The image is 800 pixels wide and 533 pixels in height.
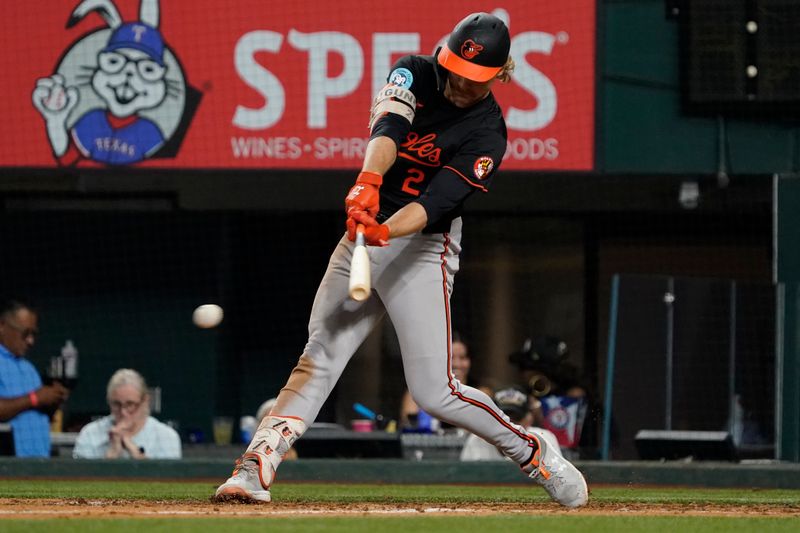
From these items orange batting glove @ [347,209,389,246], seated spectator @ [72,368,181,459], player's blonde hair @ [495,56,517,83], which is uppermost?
player's blonde hair @ [495,56,517,83]

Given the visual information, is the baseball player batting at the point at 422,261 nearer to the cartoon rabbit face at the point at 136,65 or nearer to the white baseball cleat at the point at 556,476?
the white baseball cleat at the point at 556,476

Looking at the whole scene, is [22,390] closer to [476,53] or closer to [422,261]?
[422,261]

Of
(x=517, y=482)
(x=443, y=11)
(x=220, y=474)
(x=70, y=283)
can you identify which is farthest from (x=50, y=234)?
(x=517, y=482)

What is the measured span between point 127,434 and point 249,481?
3762 mm

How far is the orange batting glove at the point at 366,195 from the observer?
4.71 metres

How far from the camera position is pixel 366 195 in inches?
186

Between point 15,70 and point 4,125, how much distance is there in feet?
1.32

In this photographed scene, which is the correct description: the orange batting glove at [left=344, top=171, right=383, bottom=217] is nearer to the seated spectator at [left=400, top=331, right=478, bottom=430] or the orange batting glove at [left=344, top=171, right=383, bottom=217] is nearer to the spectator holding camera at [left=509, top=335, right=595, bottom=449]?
the seated spectator at [left=400, top=331, right=478, bottom=430]

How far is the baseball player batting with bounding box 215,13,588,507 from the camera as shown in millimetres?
4930

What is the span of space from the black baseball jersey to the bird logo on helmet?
0.12 meters

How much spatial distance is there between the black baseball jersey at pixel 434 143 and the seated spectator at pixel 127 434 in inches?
146

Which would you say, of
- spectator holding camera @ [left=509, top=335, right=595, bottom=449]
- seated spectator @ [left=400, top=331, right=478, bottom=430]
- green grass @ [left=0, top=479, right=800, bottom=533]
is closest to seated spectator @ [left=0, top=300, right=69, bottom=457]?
green grass @ [left=0, top=479, right=800, bottom=533]

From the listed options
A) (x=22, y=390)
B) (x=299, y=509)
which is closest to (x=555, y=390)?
(x=22, y=390)

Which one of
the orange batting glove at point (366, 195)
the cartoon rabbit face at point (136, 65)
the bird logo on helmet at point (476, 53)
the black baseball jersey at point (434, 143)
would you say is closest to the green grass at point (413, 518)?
the orange batting glove at point (366, 195)
